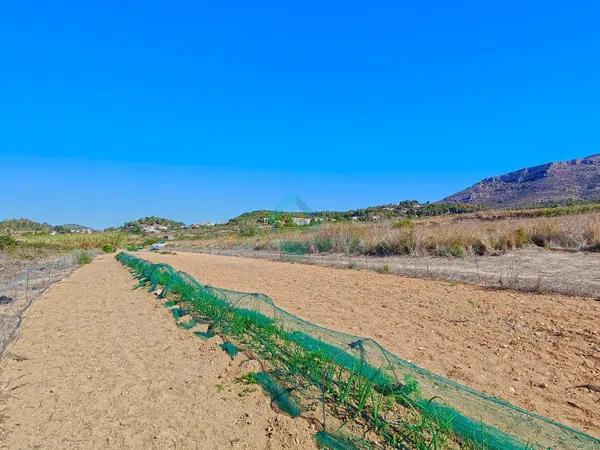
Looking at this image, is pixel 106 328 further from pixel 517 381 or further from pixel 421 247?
pixel 421 247

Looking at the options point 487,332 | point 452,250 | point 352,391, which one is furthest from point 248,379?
point 452,250

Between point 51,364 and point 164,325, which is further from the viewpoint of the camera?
point 164,325

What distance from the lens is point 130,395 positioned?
14.7 feet

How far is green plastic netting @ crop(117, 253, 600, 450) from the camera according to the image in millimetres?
3023

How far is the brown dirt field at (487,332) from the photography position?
13.8 feet

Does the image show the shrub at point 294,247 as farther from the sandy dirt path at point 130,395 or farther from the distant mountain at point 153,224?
the distant mountain at point 153,224

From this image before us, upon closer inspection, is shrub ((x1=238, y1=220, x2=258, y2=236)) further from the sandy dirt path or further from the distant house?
the sandy dirt path

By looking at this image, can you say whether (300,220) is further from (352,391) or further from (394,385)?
(394,385)

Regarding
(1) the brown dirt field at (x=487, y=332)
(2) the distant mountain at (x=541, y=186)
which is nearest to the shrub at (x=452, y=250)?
(1) the brown dirt field at (x=487, y=332)

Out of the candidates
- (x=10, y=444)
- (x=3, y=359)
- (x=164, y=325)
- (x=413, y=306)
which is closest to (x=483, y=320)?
(x=413, y=306)

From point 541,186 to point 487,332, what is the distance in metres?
77.1

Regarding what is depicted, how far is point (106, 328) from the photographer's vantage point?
7.56 meters

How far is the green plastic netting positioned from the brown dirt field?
0.69 metres

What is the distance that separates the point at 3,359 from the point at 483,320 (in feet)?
22.4
